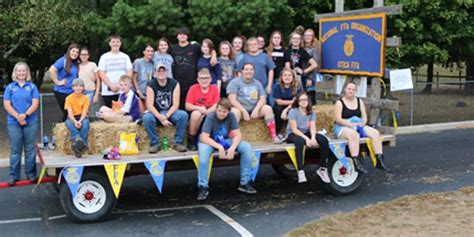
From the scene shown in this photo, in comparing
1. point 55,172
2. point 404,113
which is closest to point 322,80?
point 55,172

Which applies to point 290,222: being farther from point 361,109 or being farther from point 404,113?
point 404,113

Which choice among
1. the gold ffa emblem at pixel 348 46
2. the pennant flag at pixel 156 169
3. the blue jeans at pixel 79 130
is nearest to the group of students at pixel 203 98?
the blue jeans at pixel 79 130

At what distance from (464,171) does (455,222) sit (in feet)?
11.8

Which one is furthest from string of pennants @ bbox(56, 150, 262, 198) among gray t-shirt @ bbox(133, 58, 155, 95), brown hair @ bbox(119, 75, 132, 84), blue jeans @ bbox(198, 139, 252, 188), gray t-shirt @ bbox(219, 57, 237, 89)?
gray t-shirt @ bbox(219, 57, 237, 89)

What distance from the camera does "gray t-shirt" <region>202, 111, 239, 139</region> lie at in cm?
767

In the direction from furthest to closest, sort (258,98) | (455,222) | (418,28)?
(418,28), (258,98), (455,222)

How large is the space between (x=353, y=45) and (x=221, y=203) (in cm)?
329

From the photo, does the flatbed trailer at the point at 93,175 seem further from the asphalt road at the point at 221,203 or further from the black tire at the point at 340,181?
the black tire at the point at 340,181

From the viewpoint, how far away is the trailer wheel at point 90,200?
7102mm

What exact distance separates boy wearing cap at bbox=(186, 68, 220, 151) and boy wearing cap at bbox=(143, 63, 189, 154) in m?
0.14

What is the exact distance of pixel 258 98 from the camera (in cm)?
840

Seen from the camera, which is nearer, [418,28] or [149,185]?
[149,185]

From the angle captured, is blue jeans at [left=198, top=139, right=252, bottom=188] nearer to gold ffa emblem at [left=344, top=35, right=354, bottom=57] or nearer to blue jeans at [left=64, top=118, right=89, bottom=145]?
blue jeans at [left=64, top=118, right=89, bottom=145]

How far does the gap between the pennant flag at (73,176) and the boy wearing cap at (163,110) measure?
995 millimetres
